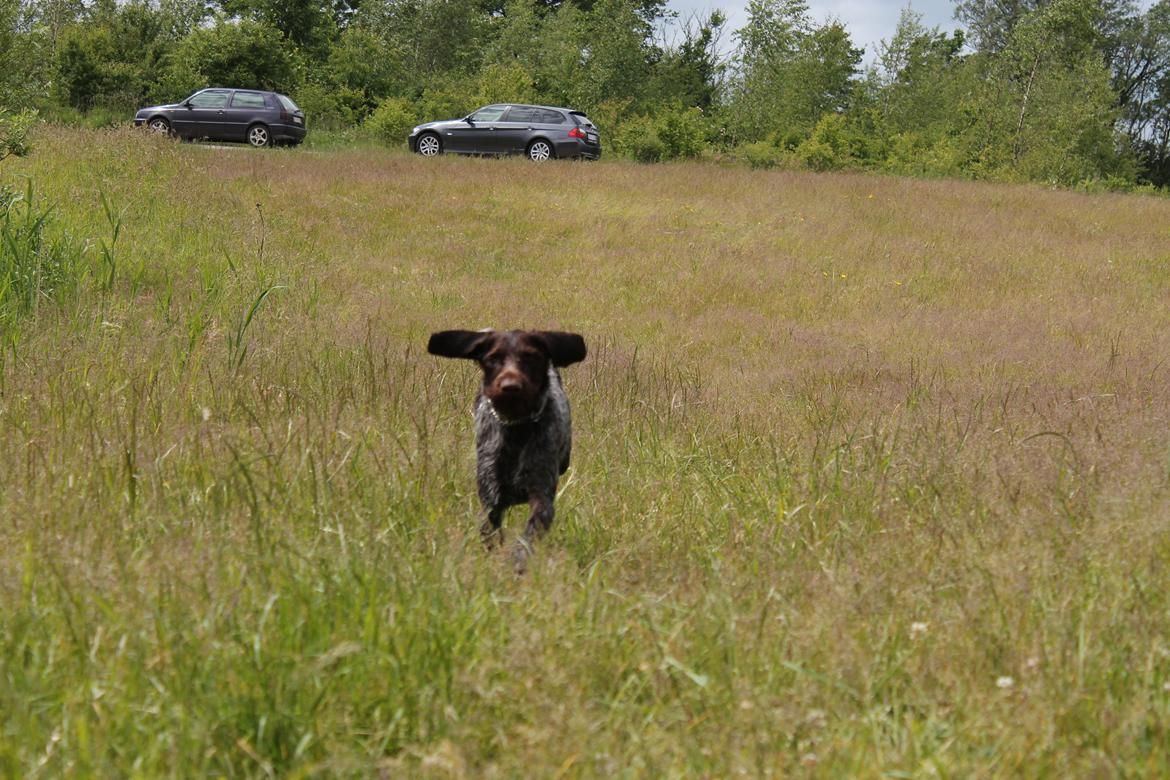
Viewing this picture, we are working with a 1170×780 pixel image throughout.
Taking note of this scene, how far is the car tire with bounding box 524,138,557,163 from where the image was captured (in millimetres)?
29469

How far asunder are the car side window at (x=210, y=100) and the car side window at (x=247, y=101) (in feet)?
1.02

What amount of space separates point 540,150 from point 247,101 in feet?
25.8

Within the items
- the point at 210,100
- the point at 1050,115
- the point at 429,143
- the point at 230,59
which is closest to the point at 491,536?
the point at 429,143

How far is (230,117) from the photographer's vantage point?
97.5 feet

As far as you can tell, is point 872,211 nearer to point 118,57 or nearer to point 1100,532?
point 1100,532

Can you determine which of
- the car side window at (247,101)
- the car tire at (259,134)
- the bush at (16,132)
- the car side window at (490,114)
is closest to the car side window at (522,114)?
the car side window at (490,114)

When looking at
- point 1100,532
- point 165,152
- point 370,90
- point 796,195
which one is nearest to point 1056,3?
point 796,195

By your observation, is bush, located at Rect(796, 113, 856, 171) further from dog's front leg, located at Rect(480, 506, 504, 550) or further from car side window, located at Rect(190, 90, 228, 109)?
dog's front leg, located at Rect(480, 506, 504, 550)

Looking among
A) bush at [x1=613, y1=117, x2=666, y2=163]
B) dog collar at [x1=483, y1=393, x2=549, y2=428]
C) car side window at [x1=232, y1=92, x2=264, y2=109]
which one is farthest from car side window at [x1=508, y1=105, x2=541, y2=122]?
dog collar at [x1=483, y1=393, x2=549, y2=428]

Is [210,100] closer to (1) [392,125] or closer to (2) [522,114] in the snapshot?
(1) [392,125]

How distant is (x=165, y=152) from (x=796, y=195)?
1182 cm

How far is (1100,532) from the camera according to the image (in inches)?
157

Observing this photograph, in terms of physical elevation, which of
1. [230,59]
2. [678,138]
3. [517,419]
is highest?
[230,59]

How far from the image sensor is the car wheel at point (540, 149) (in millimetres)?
29484
